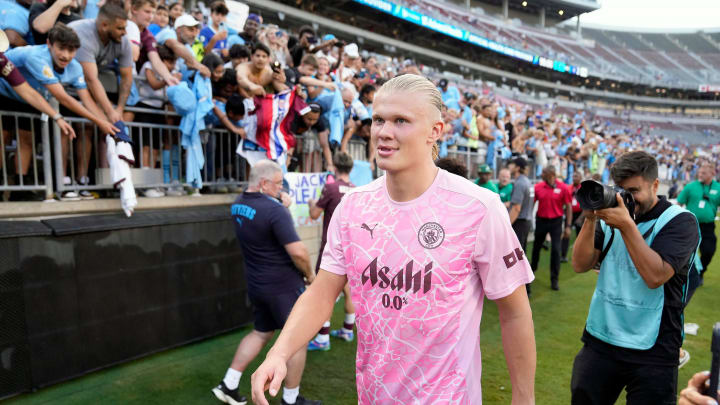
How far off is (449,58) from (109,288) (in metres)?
43.9

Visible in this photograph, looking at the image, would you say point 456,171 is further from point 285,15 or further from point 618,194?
point 285,15

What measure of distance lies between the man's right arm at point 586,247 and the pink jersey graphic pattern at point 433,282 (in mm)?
1085

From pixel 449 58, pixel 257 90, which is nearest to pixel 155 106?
pixel 257 90

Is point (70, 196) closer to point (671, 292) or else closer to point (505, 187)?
point (671, 292)

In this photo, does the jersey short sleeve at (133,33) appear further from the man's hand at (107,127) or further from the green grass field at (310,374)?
the green grass field at (310,374)

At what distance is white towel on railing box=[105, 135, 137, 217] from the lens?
4438 millimetres

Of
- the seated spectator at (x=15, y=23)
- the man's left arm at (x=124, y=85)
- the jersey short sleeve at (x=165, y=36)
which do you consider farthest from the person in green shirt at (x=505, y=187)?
the seated spectator at (x=15, y=23)

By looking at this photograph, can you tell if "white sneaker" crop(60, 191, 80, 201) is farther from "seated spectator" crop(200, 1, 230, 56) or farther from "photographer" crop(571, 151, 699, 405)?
"photographer" crop(571, 151, 699, 405)

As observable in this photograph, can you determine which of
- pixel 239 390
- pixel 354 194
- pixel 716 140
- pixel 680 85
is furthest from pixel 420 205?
pixel 680 85

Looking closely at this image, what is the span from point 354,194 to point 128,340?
11.9 ft

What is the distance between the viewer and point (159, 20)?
687 centimetres

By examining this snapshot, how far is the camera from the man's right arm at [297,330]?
5.11ft

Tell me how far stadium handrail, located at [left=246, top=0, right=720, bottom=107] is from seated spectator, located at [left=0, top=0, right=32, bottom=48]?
2543 centimetres

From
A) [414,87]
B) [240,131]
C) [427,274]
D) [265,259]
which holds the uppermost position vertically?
[240,131]
